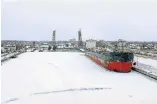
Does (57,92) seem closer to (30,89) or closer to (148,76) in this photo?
(30,89)

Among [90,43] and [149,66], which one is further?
[90,43]

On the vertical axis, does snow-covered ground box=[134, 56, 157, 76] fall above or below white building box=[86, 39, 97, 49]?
below

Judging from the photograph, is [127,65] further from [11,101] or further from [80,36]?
[80,36]

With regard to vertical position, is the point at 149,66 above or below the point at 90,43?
below

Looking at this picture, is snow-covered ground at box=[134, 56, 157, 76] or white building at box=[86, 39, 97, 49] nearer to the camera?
snow-covered ground at box=[134, 56, 157, 76]

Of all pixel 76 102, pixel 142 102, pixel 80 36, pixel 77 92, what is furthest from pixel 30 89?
Result: pixel 80 36

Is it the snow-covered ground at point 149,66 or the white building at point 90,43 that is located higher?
the white building at point 90,43

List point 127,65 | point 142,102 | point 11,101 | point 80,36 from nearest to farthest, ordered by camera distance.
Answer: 1. point 11,101
2. point 142,102
3. point 127,65
4. point 80,36

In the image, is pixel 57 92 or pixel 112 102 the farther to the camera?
pixel 57 92

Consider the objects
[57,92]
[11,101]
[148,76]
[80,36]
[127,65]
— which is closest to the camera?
[11,101]

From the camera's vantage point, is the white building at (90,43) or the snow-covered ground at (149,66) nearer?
the snow-covered ground at (149,66)
